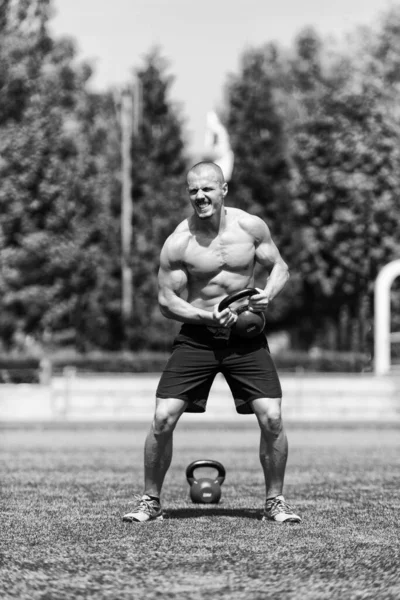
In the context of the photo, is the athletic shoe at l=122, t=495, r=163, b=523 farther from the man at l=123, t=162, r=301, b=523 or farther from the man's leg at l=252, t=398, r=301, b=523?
the man's leg at l=252, t=398, r=301, b=523

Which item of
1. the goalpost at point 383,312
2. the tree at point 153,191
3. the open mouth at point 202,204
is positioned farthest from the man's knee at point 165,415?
the tree at point 153,191

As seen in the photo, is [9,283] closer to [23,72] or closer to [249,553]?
[23,72]

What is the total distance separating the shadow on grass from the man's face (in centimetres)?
188

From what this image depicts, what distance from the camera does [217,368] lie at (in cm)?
711

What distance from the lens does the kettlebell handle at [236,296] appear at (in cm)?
686

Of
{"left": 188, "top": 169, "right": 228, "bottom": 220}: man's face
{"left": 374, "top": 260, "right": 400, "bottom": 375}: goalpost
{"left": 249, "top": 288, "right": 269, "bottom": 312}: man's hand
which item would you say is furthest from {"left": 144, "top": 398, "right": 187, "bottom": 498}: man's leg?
{"left": 374, "top": 260, "right": 400, "bottom": 375}: goalpost

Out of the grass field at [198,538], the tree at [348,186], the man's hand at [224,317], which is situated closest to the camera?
the grass field at [198,538]

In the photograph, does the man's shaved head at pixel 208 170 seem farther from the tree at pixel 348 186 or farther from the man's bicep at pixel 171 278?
the tree at pixel 348 186

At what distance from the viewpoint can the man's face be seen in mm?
6914

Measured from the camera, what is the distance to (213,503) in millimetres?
8359

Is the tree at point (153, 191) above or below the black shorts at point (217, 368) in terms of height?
above

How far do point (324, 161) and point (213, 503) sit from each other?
41.9 meters

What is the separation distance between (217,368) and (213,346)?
133mm

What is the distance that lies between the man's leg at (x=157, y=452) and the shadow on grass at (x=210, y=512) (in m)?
0.29
